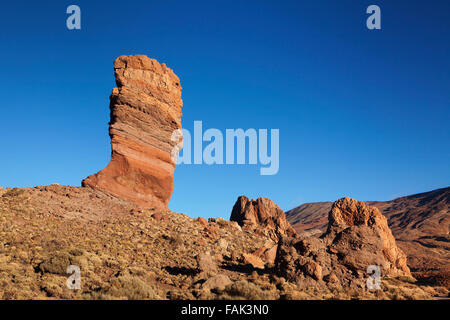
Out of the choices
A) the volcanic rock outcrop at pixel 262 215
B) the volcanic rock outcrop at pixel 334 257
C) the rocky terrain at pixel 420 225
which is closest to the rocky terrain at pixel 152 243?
the volcanic rock outcrop at pixel 334 257

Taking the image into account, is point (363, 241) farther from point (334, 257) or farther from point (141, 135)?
point (141, 135)

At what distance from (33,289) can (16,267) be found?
8.26 ft

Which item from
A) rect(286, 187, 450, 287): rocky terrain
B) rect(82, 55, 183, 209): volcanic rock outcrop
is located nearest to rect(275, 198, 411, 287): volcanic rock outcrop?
rect(286, 187, 450, 287): rocky terrain

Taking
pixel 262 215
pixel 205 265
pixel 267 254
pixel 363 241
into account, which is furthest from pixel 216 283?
pixel 262 215

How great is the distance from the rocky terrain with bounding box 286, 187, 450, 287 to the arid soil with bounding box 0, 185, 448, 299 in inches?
628

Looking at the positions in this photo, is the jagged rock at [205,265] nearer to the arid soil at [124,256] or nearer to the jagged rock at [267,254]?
the arid soil at [124,256]

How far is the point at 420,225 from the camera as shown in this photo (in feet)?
276

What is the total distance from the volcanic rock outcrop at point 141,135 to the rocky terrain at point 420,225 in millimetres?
24806

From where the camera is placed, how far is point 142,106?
1185 inches

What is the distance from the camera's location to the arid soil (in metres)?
13.6

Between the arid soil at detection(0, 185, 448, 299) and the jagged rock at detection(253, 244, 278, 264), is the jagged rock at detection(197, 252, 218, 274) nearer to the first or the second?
the arid soil at detection(0, 185, 448, 299)

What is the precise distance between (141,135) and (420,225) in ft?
271
